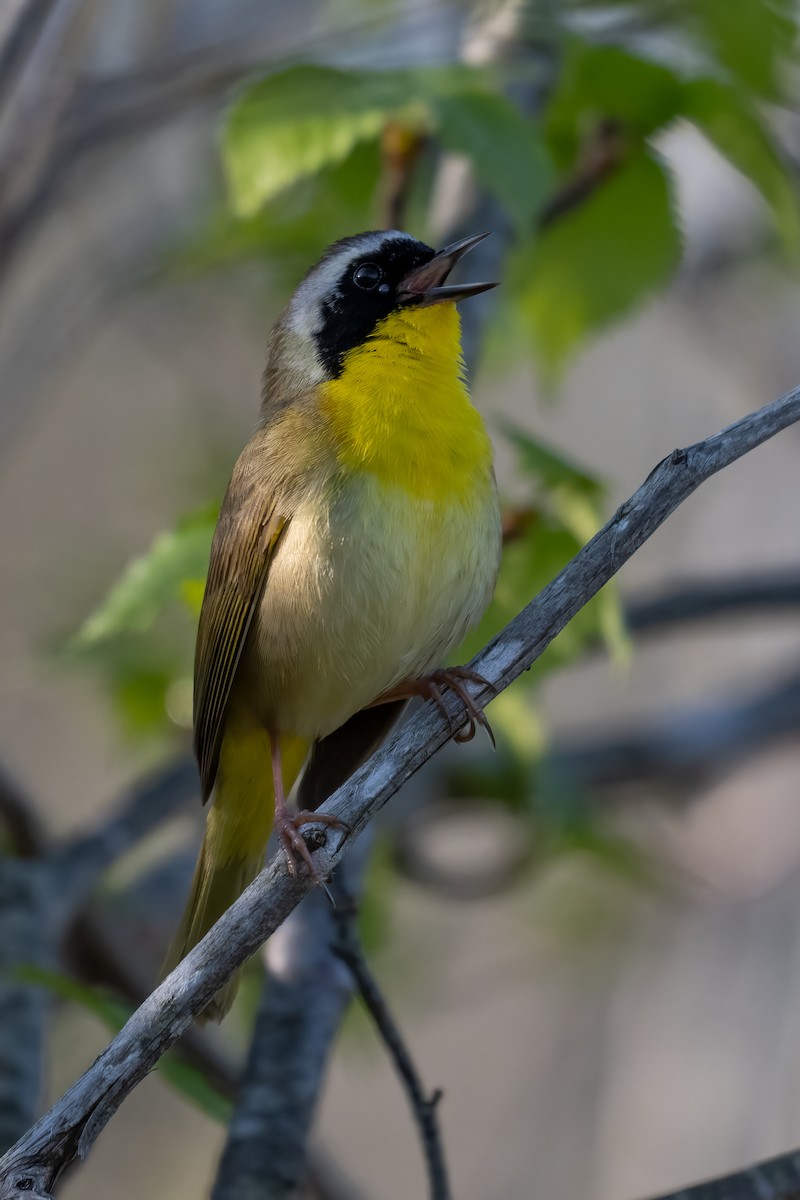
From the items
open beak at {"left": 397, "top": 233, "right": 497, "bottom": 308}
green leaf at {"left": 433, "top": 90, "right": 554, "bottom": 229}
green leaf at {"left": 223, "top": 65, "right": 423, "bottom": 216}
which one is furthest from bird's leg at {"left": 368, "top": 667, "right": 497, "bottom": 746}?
green leaf at {"left": 223, "top": 65, "right": 423, "bottom": 216}

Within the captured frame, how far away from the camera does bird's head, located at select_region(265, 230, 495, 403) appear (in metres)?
3.01

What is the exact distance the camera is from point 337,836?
2.06 m

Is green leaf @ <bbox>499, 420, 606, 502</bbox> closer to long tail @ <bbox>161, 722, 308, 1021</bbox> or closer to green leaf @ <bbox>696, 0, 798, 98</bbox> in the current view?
long tail @ <bbox>161, 722, 308, 1021</bbox>

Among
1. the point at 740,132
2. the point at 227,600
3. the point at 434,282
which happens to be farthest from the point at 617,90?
the point at 227,600

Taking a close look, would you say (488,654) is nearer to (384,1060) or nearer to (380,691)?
(380,691)

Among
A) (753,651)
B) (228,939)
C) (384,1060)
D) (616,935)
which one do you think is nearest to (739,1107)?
(616,935)

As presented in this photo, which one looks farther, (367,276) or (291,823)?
(367,276)

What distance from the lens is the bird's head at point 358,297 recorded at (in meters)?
3.01

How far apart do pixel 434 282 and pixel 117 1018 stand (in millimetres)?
1666

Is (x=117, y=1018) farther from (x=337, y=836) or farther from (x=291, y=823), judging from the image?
(x=337, y=836)

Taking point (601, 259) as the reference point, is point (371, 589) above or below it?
below

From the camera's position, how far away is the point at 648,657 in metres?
7.01

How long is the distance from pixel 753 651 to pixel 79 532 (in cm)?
366

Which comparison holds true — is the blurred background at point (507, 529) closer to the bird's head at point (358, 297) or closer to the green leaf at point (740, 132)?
the green leaf at point (740, 132)
